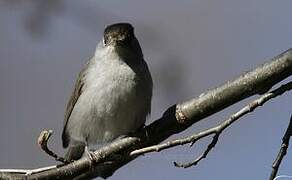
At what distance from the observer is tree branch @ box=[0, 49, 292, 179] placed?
1.18 meters

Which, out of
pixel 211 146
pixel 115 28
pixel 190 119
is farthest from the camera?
pixel 115 28

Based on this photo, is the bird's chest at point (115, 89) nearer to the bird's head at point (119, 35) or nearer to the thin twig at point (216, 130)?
the bird's head at point (119, 35)

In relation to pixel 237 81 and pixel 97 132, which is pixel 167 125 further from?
pixel 97 132

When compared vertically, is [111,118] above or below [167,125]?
below

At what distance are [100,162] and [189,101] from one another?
0.25 meters

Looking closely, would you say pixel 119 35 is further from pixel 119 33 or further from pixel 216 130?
pixel 216 130

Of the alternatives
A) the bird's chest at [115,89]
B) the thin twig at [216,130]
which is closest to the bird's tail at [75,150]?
the bird's chest at [115,89]

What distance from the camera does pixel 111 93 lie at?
6.17ft

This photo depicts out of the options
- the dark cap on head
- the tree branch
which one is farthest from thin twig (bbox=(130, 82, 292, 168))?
the dark cap on head

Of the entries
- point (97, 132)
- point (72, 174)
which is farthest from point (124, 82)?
point (72, 174)

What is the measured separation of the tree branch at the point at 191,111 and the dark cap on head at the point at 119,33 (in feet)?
2.49

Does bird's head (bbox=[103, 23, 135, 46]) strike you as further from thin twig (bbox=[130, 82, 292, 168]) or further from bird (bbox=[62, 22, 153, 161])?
thin twig (bbox=[130, 82, 292, 168])

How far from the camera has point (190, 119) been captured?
1268 millimetres

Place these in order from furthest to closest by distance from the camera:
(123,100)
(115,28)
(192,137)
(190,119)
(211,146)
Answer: (115,28), (123,100), (190,119), (211,146), (192,137)
